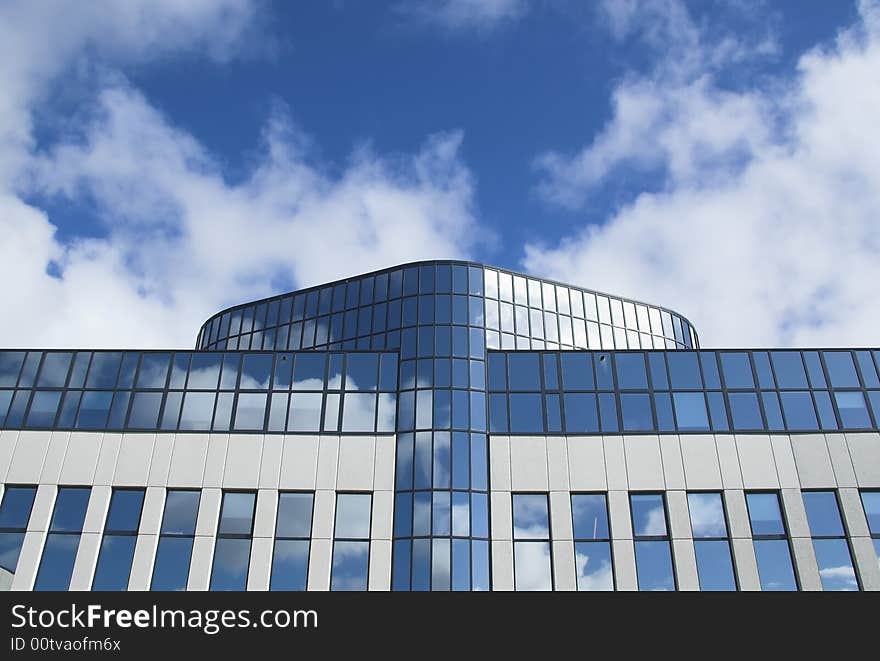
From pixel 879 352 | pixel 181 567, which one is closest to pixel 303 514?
pixel 181 567

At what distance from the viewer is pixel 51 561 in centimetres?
2369

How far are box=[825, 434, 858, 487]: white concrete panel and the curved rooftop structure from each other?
48.2ft

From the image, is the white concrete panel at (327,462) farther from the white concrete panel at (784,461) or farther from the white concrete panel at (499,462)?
the white concrete panel at (784,461)

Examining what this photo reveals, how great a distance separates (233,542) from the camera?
79.3ft

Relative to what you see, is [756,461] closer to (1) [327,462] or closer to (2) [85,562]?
(1) [327,462]

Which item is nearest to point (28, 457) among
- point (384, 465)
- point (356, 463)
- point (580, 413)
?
point (356, 463)

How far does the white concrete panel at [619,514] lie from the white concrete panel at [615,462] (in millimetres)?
340

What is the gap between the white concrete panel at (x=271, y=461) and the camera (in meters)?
25.2

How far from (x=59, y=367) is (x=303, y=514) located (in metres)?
12.6

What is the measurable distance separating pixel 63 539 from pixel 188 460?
4960 millimetres

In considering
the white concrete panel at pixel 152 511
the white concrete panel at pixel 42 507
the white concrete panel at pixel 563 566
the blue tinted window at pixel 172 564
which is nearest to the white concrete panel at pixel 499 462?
the white concrete panel at pixel 563 566
